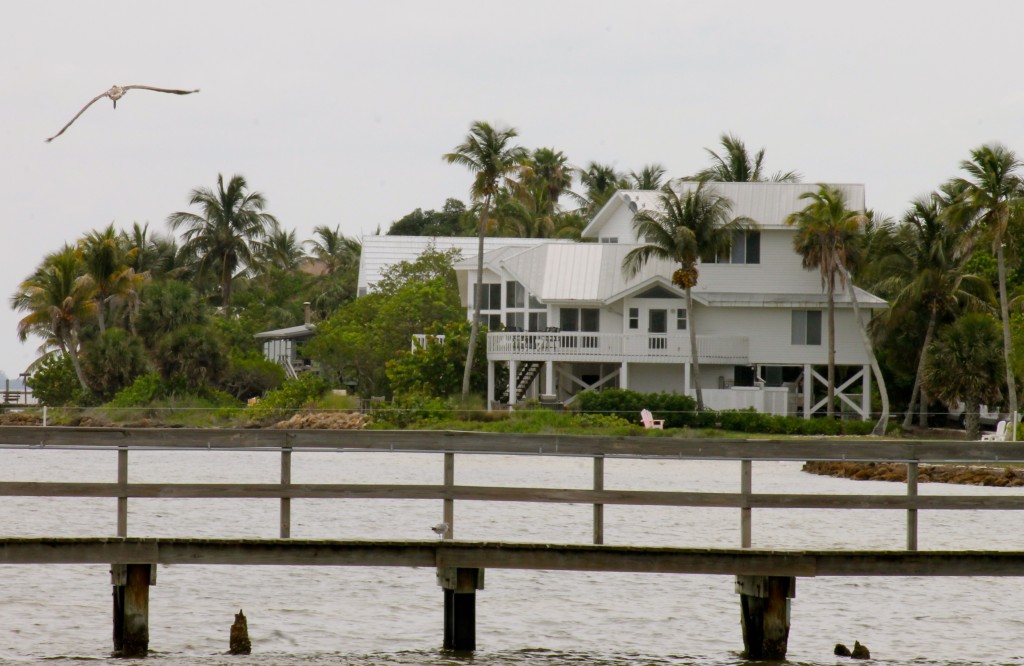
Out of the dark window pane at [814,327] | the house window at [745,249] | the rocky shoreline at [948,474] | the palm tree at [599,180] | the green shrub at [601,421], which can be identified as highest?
the palm tree at [599,180]

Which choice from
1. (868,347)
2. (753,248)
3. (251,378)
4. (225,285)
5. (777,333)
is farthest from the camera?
(225,285)

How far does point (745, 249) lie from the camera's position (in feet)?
177

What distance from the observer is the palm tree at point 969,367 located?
1893 inches

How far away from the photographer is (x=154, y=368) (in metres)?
58.9

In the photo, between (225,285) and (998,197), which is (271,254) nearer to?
(225,285)

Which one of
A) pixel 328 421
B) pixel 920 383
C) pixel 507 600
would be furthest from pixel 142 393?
pixel 507 600

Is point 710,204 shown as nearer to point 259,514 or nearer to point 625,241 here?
point 625,241

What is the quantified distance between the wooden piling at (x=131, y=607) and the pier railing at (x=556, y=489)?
18.0 inches

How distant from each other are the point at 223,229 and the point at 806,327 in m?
34.4

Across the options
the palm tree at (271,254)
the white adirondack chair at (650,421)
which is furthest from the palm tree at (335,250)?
the white adirondack chair at (650,421)

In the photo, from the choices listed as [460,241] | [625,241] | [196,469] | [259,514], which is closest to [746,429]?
[625,241]

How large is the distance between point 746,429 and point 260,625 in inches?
1258

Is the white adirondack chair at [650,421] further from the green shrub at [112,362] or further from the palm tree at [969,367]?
the green shrub at [112,362]

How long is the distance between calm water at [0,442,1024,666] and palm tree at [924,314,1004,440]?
15.0 m
